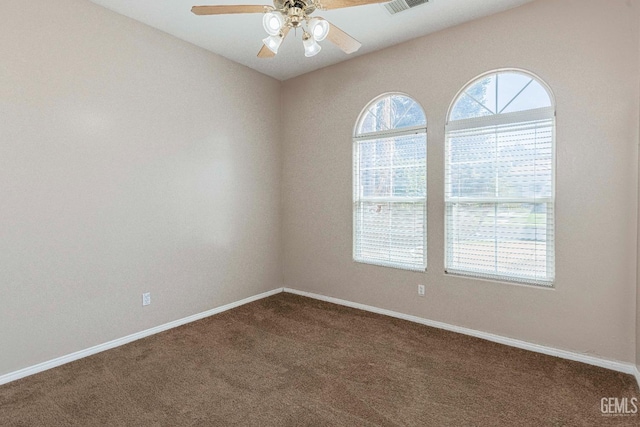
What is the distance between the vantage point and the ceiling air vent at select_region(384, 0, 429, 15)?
2797mm

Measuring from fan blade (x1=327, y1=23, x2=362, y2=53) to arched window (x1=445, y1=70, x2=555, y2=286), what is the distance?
1378 mm

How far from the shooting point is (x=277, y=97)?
4.62 meters

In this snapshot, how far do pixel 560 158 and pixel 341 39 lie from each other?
2025mm

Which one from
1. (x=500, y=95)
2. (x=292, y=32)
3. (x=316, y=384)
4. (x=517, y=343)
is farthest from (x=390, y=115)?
(x=316, y=384)

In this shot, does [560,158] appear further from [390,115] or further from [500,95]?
[390,115]

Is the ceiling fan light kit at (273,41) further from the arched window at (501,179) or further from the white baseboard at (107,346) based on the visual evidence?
the white baseboard at (107,346)

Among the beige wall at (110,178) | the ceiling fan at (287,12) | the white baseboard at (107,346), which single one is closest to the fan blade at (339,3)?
the ceiling fan at (287,12)

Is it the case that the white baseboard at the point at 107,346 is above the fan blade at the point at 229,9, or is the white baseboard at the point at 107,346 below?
below

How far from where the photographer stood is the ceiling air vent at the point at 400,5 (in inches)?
110

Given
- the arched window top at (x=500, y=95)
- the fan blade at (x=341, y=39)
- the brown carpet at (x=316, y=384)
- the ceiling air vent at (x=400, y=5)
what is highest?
the ceiling air vent at (x=400, y=5)

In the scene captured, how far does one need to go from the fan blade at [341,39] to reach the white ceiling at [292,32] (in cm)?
69

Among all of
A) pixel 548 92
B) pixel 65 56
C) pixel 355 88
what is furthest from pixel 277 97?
pixel 548 92

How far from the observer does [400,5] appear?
2.85 metres

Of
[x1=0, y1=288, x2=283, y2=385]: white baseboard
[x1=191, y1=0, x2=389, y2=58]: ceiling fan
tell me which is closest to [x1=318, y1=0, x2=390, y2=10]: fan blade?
[x1=191, y1=0, x2=389, y2=58]: ceiling fan
